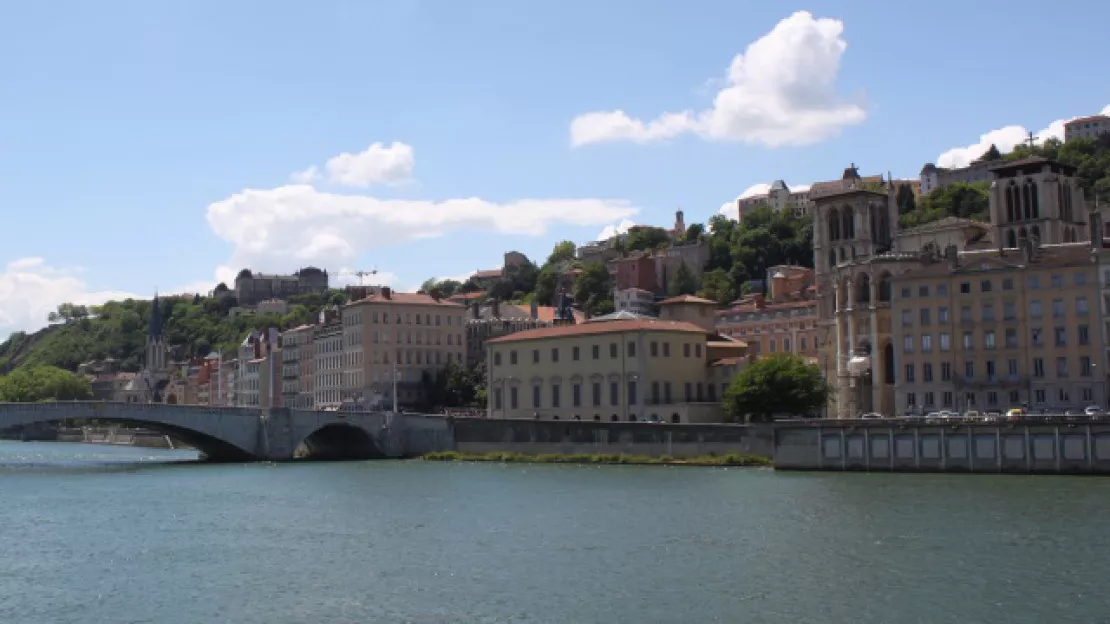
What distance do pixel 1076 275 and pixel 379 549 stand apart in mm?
44628

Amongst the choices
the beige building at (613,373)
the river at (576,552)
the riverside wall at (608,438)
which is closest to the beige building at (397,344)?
the beige building at (613,373)

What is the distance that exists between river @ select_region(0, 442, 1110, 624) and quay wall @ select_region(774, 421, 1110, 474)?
1838mm

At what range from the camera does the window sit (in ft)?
221

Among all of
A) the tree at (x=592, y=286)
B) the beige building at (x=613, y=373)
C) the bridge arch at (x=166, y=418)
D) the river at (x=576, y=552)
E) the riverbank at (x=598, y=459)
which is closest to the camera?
the river at (x=576, y=552)

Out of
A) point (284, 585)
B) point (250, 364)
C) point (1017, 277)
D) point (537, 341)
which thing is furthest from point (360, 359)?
point (284, 585)

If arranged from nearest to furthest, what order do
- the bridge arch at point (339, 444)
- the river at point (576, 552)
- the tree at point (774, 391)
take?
the river at point (576, 552) < the tree at point (774, 391) < the bridge arch at point (339, 444)

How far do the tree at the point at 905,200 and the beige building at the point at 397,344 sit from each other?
2283 inches

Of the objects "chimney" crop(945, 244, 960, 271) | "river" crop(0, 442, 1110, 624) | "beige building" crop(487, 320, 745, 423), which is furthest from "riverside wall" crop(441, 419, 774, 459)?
"chimney" crop(945, 244, 960, 271)

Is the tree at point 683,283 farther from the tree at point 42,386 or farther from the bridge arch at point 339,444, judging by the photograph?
the tree at point 42,386

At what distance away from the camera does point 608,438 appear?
73625mm

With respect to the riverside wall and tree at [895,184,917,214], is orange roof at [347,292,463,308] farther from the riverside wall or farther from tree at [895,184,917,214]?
tree at [895,184,917,214]

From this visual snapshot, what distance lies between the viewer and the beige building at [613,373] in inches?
3287

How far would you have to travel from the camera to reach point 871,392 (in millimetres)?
84125

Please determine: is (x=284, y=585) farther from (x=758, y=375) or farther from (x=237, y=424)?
(x=237, y=424)
